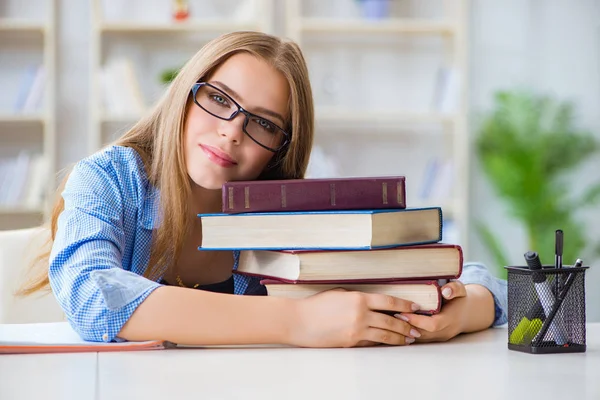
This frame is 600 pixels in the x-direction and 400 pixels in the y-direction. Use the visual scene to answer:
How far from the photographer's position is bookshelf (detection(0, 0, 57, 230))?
396cm

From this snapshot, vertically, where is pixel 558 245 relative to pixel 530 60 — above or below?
below

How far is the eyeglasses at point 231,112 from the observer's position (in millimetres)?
1491

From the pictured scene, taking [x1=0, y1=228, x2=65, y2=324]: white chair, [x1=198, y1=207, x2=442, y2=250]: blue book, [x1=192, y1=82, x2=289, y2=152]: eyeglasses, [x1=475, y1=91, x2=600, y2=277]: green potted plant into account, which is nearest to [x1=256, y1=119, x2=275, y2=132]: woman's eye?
[x1=192, y1=82, x2=289, y2=152]: eyeglasses

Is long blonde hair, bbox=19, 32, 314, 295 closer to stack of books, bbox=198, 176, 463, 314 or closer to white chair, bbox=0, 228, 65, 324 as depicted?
white chair, bbox=0, 228, 65, 324

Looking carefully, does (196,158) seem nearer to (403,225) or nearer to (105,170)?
(105,170)

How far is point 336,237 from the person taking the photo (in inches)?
45.8

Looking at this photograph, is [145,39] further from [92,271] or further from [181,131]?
[92,271]

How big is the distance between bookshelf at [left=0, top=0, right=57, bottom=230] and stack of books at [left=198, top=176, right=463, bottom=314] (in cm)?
294

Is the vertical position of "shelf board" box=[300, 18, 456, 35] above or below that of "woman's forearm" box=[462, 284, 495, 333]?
above

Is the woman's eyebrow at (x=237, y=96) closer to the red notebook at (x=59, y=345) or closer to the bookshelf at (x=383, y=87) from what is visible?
the red notebook at (x=59, y=345)

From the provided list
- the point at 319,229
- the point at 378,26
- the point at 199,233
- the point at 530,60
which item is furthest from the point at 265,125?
the point at 530,60

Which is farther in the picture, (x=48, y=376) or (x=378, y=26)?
(x=378, y=26)

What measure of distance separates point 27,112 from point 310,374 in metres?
3.41

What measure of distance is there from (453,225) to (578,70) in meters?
1.40
